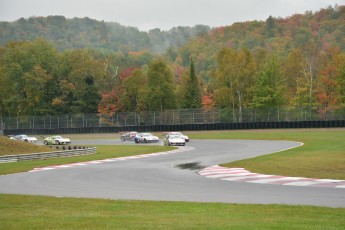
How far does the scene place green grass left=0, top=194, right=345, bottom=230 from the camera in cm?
1074

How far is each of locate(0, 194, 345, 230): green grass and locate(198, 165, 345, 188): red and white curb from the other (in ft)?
19.9

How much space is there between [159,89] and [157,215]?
86244mm

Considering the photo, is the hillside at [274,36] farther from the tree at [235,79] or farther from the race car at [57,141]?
the race car at [57,141]

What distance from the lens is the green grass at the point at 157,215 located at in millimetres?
10742

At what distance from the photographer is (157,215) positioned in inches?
491

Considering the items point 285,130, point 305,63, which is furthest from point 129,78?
point 285,130

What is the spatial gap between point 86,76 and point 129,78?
10.3 meters

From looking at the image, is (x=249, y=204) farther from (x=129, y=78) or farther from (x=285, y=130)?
(x=129, y=78)

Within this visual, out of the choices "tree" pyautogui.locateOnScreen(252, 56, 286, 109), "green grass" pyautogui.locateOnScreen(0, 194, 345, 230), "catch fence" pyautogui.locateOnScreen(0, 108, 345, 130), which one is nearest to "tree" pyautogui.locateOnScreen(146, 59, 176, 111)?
"catch fence" pyautogui.locateOnScreen(0, 108, 345, 130)

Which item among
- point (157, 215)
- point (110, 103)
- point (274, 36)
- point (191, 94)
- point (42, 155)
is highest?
point (274, 36)

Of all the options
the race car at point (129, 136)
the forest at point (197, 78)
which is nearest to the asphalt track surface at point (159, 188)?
the race car at point (129, 136)

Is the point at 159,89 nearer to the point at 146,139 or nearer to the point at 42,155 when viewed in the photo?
the point at 146,139

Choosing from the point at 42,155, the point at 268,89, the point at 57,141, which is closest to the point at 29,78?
the point at 57,141

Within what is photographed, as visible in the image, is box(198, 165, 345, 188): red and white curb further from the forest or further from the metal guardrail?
the forest
